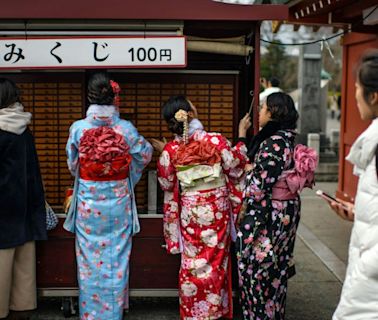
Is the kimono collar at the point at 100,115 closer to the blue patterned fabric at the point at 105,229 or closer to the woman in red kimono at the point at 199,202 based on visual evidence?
the blue patterned fabric at the point at 105,229

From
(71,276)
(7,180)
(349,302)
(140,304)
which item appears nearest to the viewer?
(349,302)

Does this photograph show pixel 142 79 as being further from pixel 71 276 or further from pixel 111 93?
pixel 71 276

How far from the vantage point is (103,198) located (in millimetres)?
4027

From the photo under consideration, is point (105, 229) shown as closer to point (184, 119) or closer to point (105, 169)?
point (105, 169)

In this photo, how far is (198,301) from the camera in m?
4.09

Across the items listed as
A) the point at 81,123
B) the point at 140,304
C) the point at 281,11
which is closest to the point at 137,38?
the point at 81,123

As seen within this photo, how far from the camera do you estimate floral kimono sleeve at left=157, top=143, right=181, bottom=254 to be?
4.09 metres

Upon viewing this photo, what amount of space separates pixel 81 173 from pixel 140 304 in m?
1.34

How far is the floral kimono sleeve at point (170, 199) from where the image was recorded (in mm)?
4090

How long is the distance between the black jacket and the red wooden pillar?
4.91 meters

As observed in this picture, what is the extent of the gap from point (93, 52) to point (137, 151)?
76 cm

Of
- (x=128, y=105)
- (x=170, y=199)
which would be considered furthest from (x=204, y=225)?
(x=128, y=105)

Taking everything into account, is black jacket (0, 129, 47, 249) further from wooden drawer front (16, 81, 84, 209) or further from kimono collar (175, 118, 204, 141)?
kimono collar (175, 118, 204, 141)

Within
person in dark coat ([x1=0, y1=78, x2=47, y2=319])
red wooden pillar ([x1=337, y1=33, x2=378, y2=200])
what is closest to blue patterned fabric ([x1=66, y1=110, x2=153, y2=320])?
person in dark coat ([x1=0, y1=78, x2=47, y2=319])
